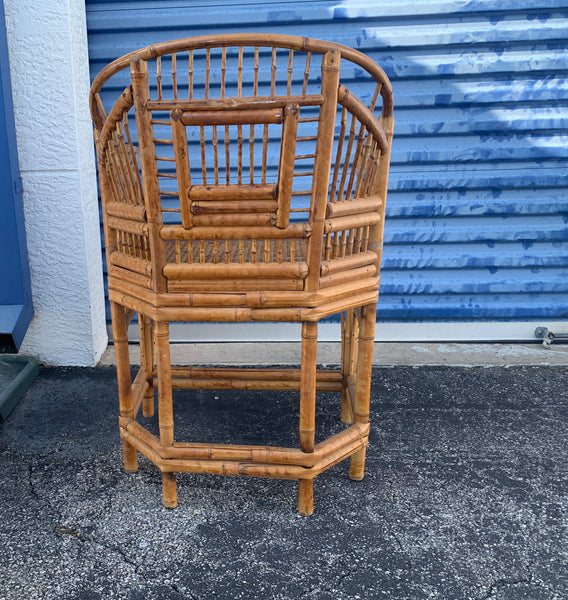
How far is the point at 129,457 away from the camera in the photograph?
2137 mm

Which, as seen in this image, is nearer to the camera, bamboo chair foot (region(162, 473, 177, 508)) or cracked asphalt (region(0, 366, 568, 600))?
cracked asphalt (region(0, 366, 568, 600))

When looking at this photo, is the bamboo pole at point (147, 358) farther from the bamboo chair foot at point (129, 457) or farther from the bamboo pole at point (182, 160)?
the bamboo pole at point (182, 160)

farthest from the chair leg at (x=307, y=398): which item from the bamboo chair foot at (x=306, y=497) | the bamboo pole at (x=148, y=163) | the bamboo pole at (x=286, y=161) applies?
the bamboo pole at (x=148, y=163)

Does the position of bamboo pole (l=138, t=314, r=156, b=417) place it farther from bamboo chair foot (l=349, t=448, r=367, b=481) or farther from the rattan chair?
bamboo chair foot (l=349, t=448, r=367, b=481)

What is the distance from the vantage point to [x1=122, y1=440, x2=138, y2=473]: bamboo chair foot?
2.12 m

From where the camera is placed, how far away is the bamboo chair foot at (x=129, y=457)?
6.96ft

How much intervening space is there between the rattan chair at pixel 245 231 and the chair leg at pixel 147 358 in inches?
12.3

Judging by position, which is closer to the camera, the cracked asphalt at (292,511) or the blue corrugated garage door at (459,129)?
the cracked asphalt at (292,511)

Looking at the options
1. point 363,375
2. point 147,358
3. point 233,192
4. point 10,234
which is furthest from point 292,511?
point 10,234

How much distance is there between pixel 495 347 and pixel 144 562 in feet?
8.47

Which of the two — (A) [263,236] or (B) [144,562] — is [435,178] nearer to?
(A) [263,236]

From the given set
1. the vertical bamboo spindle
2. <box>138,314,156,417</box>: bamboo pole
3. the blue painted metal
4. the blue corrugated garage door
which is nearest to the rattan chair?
the vertical bamboo spindle

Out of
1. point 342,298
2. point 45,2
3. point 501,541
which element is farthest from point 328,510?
point 45,2

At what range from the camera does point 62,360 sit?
3176 millimetres
